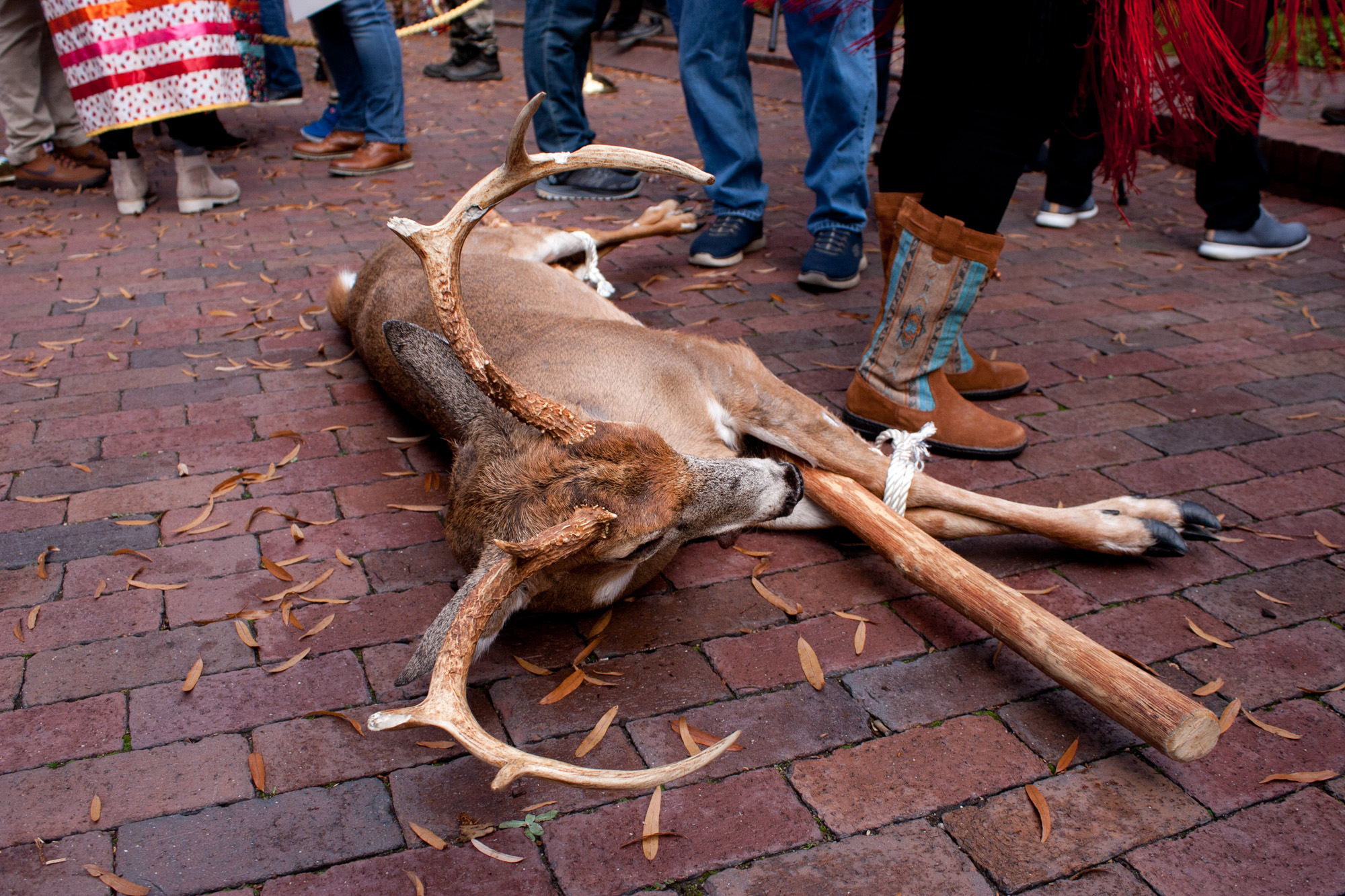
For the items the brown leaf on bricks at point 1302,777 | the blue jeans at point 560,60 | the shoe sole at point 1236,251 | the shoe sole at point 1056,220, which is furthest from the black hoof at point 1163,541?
the blue jeans at point 560,60

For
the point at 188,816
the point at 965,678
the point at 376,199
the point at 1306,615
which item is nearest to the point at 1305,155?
the point at 1306,615

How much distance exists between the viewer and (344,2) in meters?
7.41

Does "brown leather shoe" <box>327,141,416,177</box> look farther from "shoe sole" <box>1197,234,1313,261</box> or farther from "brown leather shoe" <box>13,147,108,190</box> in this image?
"shoe sole" <box>1197,234,1313,261</box>

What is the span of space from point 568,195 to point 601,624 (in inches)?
191

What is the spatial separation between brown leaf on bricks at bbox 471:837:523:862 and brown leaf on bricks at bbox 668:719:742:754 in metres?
0.54

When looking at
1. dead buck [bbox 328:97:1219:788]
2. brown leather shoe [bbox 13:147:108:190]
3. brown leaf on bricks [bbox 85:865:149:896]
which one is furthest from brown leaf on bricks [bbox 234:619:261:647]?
brown leather shoe [bbox 13:147:108:190]

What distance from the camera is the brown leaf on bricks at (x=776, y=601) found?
9.95 ft

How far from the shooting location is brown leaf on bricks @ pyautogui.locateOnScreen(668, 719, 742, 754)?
8.23 ft

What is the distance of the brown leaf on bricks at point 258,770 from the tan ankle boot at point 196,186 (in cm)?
574

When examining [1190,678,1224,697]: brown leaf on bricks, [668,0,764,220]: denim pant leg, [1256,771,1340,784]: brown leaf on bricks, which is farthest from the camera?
[668,0,764,220]: denim pant leg

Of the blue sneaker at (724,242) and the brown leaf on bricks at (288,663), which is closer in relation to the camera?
the brown leaf on bricks at (288,663)

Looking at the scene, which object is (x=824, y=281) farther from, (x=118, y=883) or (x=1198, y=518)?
(x=118, y=883)

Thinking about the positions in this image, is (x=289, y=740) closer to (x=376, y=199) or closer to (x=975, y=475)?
(x=975, y=475)

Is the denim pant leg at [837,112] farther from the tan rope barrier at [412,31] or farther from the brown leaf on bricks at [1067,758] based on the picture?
the tan rope barrier at [412,31]
